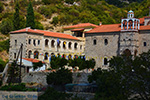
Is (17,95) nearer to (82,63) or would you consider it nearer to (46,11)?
(82,63)

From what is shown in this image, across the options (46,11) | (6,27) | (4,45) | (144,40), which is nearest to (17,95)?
(144,40)

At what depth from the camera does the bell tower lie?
48.5m

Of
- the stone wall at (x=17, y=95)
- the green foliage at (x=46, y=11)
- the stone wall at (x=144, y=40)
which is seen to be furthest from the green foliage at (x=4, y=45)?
the stone wall at (x=144, y=40)

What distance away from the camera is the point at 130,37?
48.8 metres

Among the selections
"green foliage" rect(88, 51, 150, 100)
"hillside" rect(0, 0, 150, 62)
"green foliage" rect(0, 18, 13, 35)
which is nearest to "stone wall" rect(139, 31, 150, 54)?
"green foliage" rect(88, 51, 150, 100)

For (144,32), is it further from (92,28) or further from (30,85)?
(30,85)

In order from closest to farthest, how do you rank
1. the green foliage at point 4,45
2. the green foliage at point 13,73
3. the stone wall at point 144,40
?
the green foliage at point 13,73 < the stone wall at point 144,40 < the green foliage at point 4,45

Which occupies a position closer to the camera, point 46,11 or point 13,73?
point 13,73

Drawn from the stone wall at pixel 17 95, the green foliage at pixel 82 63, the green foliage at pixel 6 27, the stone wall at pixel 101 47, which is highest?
the green foliage at pixel 6 27

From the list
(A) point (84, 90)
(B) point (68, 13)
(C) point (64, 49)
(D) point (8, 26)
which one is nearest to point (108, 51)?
(C) point (64, 49)

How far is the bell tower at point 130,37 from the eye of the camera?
4853cm

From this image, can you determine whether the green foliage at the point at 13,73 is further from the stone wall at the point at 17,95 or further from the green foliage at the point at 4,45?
the green foliage at the point at 4,45

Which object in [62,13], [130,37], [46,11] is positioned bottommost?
[130,37]

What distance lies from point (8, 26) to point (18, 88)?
39.9 meters
